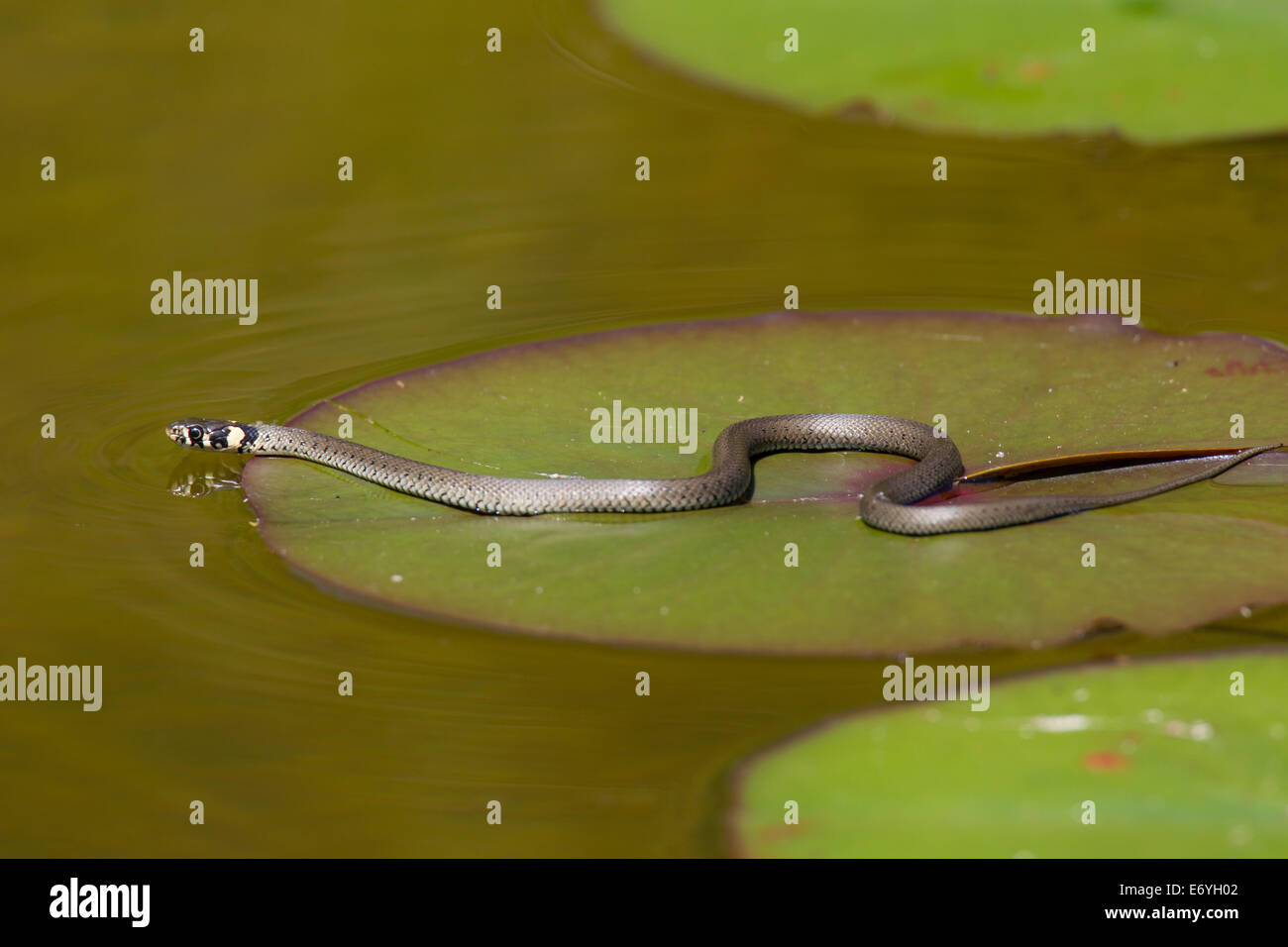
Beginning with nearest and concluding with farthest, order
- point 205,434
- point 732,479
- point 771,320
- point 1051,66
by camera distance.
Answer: point 732,479 < point 205,434 < point 771,320 < point 1051,66

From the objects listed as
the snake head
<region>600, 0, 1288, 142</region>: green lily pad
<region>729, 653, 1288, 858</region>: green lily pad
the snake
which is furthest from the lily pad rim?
<region>729, 653, 1288, 858</region>: green lily pad

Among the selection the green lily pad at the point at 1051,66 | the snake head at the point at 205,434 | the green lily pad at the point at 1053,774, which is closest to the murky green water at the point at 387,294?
the snake head at the point at 205,434

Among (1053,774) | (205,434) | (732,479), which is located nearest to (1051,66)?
(732,479)

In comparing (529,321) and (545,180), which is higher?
(545,180)

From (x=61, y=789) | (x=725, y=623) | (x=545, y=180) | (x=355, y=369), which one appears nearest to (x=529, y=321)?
(x=355, y=369)

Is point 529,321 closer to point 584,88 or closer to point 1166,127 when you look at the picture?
point 584,88

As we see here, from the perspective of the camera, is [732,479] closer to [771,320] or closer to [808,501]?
[808,501]
